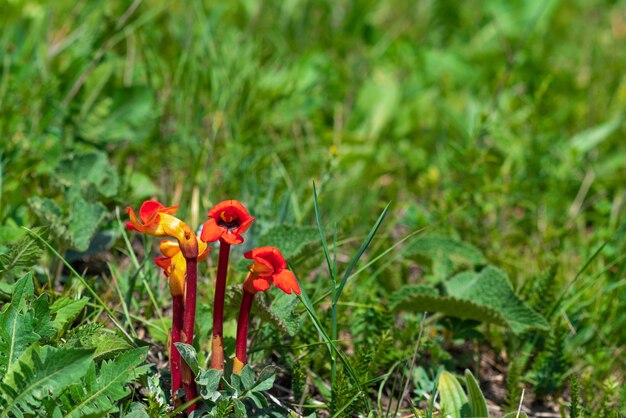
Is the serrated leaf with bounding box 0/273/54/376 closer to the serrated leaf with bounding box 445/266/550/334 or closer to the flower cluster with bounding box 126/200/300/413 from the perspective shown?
the flower cluster with bounding box 126/200/300/413

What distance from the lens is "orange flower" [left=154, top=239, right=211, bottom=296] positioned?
5.95 feet

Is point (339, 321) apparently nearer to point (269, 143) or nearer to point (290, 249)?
point (290, 249)

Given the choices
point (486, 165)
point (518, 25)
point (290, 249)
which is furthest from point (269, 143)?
point (518, 25)

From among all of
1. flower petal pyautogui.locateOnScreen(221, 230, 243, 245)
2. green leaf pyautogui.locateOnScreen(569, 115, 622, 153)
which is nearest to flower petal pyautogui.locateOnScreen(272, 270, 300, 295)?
flower petal pyautogui.locateOnScreen(221, 230, 243, 245)

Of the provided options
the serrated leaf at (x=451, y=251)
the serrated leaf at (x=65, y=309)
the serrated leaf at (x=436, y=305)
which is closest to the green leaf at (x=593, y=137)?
the serrated leaf at (x=451, y=251)

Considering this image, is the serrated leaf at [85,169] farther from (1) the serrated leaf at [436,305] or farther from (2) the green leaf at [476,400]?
(2) the green leaf at [476,400]

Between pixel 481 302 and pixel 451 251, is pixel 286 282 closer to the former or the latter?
pixel 481 302

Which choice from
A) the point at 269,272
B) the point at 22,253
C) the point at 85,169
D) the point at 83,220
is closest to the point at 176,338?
the point at 269,272

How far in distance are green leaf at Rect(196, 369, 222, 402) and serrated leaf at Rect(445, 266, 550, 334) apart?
94cm

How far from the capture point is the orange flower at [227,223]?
171cm

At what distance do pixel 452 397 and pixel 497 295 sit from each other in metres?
0.45

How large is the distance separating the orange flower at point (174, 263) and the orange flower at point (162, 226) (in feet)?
0.24

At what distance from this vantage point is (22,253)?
203 cm

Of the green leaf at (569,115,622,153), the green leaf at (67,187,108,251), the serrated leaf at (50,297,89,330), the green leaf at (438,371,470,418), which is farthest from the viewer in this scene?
the green leaf at (569,115,622,153)
